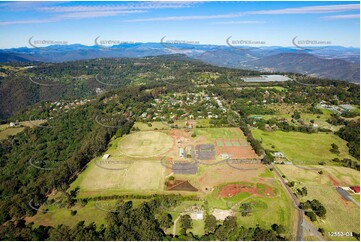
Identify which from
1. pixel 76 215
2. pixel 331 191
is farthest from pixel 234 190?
pixel 76 215

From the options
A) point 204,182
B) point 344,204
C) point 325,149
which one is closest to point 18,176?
point 204,182

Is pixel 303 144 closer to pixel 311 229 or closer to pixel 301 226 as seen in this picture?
pixel 301 226

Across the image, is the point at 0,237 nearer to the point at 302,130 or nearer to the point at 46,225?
the point at 46,225

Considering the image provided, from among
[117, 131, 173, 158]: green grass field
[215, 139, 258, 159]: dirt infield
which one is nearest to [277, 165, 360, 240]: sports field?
[215, 139, 258, 159]: dirt infield

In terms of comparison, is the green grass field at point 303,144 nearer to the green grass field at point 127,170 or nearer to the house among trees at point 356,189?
the house among trees at point 356,189

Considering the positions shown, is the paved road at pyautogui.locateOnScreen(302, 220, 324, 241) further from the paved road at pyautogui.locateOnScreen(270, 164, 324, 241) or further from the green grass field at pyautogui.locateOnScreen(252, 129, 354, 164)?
the green grass field at pyautogui.locateOnScreen(252, 129, 354, 164)

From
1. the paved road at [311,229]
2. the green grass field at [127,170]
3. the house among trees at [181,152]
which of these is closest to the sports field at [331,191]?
the paved road at [311,229]
